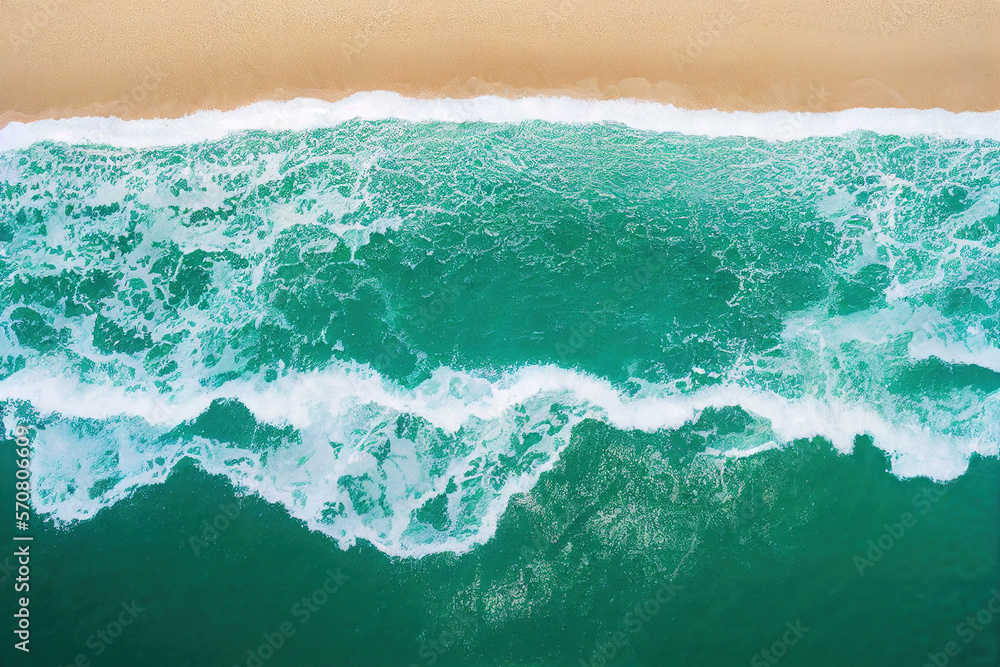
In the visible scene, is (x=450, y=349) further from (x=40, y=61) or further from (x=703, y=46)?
(x=40, y=61)

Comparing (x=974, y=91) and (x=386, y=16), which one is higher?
(x=386, y=16)

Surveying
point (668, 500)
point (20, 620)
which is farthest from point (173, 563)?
point (668, 500)

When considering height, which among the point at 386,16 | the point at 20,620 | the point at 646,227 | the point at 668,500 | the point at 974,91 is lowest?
the point at 20,620
